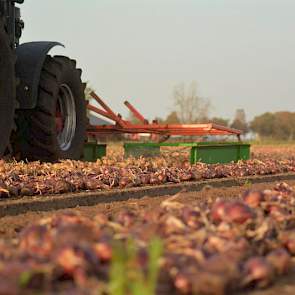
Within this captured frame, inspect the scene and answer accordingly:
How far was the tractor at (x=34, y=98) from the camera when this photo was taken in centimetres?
680

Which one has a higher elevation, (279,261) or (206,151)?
(206,151)

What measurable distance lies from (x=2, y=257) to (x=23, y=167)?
197 inches

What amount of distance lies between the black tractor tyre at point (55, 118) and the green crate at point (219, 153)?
172 centimetres

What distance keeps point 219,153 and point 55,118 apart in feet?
9.65

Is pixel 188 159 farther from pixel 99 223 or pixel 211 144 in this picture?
pixel 99 223

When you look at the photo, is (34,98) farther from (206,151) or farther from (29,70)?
(206,151)

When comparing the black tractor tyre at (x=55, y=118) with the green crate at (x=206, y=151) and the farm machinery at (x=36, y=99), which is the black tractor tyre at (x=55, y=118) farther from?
the green crate at (x=206, y=151)

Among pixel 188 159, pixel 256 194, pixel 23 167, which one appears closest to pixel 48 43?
pixel 23 167

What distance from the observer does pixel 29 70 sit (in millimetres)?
7562

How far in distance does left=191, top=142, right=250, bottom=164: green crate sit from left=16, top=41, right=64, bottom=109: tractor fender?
2.66 m

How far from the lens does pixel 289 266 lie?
87.8 inches

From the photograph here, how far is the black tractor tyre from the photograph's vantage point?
25.3ft

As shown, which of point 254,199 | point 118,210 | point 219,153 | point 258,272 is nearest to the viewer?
point 258,272

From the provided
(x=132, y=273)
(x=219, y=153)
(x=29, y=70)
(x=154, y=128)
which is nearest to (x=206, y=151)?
(x=219, y=153)
